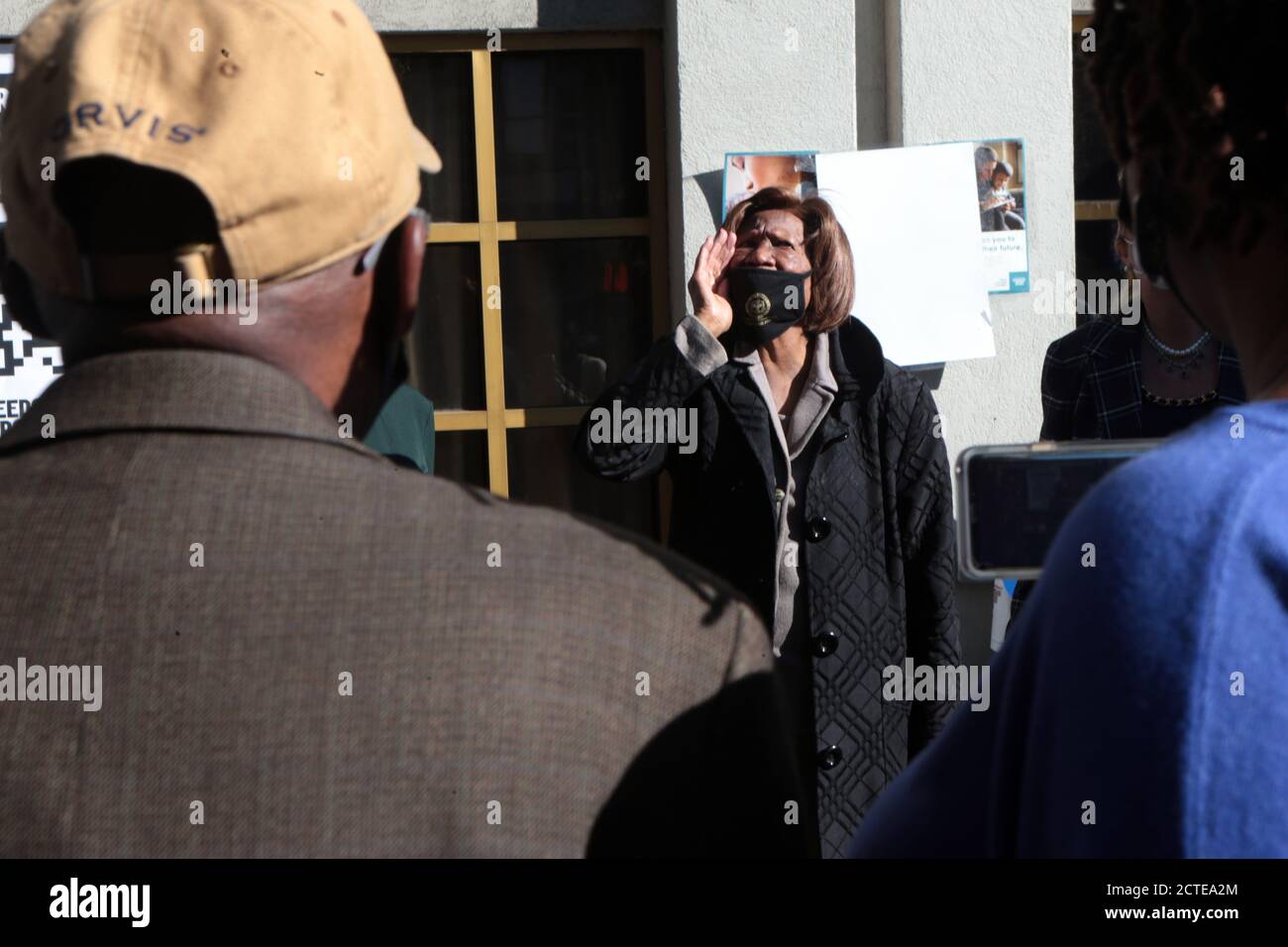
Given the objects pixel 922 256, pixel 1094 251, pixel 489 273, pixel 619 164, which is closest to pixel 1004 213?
pixel 922 256

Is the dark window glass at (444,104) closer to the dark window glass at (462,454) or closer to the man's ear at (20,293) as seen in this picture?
the dark window glass at (462,454)

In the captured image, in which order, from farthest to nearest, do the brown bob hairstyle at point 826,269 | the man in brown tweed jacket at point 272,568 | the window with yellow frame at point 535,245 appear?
the window with yellow frame at point 535,245, the brown bob hairstyle at point 826,269, the man in brown tweed jacket at point 272,568

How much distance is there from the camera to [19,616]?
107cm

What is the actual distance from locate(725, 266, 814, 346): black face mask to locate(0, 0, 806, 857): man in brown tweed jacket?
7.75ft

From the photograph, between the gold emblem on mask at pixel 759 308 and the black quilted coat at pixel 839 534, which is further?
the gold emblem on mask at pixel 759 308

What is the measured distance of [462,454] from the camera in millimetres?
4828

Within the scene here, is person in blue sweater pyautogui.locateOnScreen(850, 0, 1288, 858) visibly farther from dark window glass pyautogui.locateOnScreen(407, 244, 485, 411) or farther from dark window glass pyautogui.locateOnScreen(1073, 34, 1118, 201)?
dark window glass pyautogui.locateOnScreen(1073, 34, 1118, 201)

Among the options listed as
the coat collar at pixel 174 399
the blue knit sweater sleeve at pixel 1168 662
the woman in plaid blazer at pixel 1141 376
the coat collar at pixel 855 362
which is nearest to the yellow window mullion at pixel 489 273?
the coat collar at pixel 855 362

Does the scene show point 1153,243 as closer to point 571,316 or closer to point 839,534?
point 839,534

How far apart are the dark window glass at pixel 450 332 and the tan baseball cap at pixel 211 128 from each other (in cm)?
354

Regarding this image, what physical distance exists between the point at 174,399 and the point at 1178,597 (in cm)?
78

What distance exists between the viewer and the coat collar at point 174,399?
3.69ft

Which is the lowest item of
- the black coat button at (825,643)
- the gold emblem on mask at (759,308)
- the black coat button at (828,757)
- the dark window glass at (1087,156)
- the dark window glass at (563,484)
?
the black coat button at (828,757)
